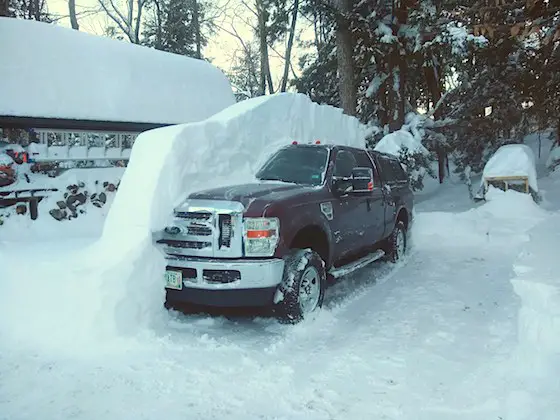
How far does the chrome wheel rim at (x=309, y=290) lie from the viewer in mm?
5430

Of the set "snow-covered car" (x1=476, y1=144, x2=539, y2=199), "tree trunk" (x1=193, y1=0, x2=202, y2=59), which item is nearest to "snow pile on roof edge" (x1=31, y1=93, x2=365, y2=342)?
"snow-covered car" (x1=476, y1=144, x2=539, y2=199)

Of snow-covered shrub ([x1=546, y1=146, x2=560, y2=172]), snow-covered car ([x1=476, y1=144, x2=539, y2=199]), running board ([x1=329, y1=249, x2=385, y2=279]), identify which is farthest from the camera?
snow-covered shrub ([x1=546, y1=146, x2=560, y2=172])

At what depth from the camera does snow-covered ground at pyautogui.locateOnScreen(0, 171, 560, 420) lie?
11.8 ft

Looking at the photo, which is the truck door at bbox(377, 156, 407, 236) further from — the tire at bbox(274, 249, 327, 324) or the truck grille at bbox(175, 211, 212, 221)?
the truck grille at bbox(175, 211, 212, 221)

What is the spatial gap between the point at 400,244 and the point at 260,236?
4.32m

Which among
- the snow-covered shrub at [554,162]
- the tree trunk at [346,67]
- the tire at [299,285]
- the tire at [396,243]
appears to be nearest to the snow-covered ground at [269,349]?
the tire at [299,285]

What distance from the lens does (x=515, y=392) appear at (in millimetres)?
3582

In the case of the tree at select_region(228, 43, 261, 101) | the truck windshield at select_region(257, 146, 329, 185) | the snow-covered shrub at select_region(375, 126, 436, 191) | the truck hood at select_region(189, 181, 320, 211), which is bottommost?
the truck hood at select_region(189, 181, 320, 211)

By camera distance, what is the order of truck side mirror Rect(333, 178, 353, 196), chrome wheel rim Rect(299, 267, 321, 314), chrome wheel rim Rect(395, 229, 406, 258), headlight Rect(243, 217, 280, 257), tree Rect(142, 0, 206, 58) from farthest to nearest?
tree Rect(142, 0, 206, 58)
chrome wheel rim Rect(395, 229, 406, 258)
truck side mirror Rect(333, 178, 353, 196)
chrome wheel rim Rect(299, 267, 321, 314)
headlight Rect(243, 217, 280, 257)

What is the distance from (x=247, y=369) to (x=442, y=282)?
12.9 feet

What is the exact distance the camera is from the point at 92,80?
12883 mm

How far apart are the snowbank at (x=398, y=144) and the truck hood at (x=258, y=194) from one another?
8845 mm

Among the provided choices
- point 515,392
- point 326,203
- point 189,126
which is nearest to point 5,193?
point 189,126

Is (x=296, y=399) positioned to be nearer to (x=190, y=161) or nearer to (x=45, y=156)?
(x=190, y=161)
